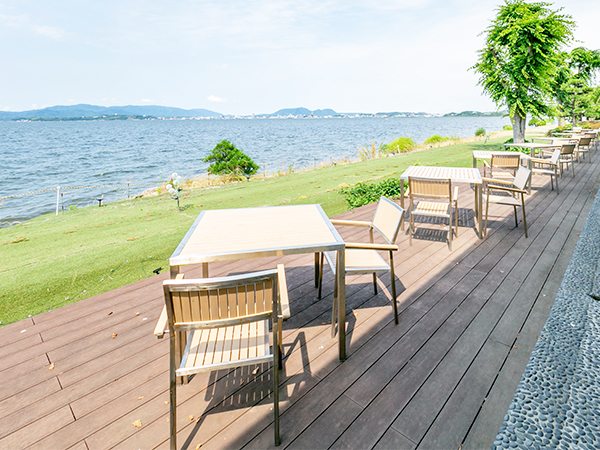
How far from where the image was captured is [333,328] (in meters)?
2.54

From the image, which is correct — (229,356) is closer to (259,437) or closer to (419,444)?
(259,437)

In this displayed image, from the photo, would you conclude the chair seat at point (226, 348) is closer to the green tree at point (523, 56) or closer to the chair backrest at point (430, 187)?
the chair backrest at point (430, 187)

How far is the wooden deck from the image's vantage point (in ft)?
5.70

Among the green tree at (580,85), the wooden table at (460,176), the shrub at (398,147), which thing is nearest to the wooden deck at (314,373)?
the wooden table at (460,176)

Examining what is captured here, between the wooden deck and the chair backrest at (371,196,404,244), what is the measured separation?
27.2 inches

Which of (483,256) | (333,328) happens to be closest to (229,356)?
(333,328)

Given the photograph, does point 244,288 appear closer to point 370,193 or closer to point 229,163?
point 370,193

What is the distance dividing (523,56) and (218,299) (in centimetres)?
1797

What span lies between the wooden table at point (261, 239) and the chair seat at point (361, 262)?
38 cm

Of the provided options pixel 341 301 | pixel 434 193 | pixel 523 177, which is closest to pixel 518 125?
pixel 523 177

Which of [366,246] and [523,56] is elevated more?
[523,56]

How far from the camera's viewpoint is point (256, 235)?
7.64ft

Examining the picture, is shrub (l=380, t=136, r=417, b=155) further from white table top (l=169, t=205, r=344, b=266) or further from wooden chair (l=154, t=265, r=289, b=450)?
wooden chair (l=154, t=265, r=289, b=450)

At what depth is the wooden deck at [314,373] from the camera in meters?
1.74
